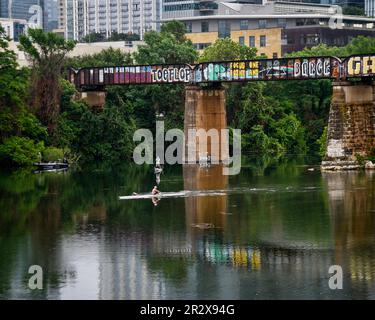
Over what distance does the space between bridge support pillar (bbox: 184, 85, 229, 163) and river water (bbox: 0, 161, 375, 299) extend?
23362 millimetres

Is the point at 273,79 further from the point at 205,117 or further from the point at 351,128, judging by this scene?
the point at 351,128

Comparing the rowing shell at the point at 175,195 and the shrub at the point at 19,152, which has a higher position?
the shrub at the point at 19,152

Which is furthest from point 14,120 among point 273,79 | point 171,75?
point 273,79

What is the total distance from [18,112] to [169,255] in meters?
56.9

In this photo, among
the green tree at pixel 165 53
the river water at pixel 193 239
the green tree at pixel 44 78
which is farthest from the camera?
the green tree at pixel 165 53

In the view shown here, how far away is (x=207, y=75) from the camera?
385 ft

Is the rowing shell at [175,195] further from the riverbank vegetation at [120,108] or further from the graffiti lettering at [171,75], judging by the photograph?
the graffiti lettering at [171,75]

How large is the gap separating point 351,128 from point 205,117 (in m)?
20.6

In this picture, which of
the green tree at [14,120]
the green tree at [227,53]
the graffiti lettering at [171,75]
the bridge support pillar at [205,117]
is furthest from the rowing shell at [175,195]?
the green tree at [227,53]

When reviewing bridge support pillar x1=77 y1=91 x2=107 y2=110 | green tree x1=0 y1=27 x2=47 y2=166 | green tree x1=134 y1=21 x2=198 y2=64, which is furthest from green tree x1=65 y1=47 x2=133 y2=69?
green tree x1=0 y1=27 x2=47 y2=166

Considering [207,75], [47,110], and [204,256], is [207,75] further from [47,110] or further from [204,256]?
[204,256]

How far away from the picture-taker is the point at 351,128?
333ft

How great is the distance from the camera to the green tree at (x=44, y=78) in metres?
118
